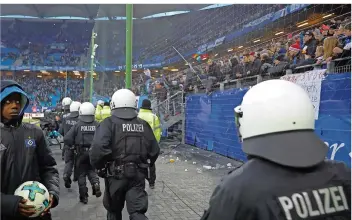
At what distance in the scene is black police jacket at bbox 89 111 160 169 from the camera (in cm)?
420

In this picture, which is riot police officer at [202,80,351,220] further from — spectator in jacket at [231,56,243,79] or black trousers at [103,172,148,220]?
spectator in jacket at [231,56,243,79]

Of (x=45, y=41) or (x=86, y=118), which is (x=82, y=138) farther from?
(x=45, y=41)

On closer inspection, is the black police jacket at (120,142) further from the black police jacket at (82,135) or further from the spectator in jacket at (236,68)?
the spectator in jacket at (236,68)

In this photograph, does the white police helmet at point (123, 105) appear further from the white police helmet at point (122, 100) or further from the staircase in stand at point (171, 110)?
the staircase in stand at point (171, 110)

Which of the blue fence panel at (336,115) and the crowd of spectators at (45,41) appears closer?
the blue fence panel at (336,115)

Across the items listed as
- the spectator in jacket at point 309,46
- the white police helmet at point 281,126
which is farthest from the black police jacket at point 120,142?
the spectator in jacket at point 309,46

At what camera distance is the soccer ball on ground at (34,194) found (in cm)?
249

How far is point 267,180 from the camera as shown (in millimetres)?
1344

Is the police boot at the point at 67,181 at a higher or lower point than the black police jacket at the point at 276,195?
lower

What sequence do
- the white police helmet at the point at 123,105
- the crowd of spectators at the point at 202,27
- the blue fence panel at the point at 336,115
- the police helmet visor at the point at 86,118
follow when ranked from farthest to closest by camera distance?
the crowd of spectators at the point at 202,27
the police helmet visor at the point at 86,118
the blue fence panel at the point at 336,115
the white police helmet at the point at 123,105

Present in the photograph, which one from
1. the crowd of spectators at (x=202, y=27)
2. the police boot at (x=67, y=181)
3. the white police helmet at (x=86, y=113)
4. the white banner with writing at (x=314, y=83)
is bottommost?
the police boot at (x=67, y=181)

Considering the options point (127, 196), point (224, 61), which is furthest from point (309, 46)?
point (127, 196)

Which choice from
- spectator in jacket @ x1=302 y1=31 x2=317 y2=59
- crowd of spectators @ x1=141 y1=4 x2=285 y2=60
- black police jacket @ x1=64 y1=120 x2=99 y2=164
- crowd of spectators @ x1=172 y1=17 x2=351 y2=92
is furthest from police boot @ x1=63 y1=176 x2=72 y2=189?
crowd of spectators @ x1=141 y1=4 x2=285 y2=60

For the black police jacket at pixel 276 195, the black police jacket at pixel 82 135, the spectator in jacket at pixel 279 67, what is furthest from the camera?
the spectator in jacket at pixel 279 67
